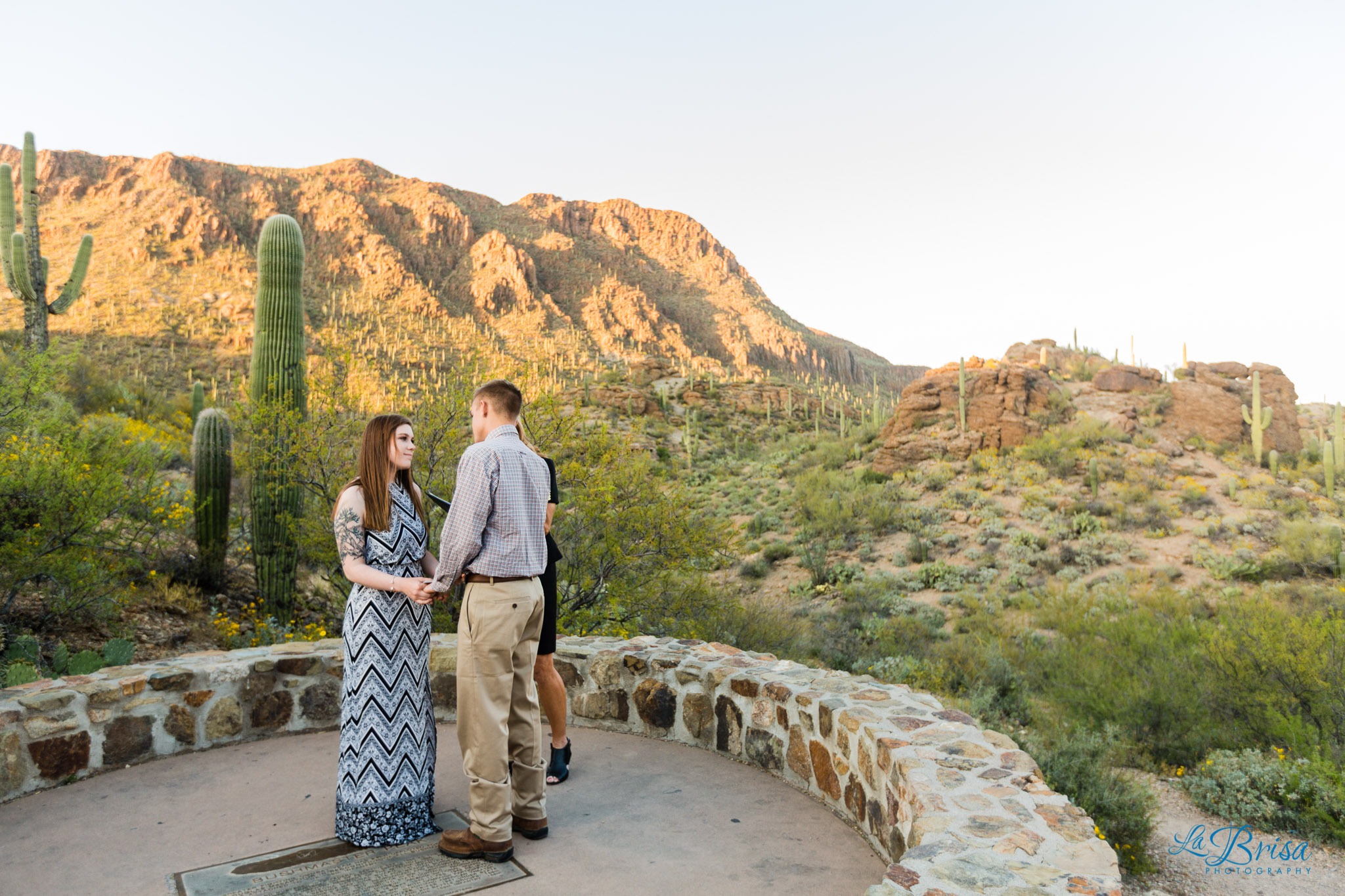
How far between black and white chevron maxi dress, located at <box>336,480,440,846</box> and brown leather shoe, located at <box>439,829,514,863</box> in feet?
0.98

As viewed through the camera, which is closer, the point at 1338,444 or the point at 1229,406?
the point at 1338,444

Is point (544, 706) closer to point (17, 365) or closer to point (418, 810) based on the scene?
point (418, 810)

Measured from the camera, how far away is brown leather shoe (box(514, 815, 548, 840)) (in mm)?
3678

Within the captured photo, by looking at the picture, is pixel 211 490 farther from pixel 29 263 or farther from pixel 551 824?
pixel 551 824

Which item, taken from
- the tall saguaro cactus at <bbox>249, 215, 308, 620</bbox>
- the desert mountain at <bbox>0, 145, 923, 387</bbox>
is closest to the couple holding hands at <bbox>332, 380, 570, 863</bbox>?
the tall saguaro cactus at <bbox>249, 215, 308, 620</bbox>

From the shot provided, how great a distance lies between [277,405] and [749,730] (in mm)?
6964

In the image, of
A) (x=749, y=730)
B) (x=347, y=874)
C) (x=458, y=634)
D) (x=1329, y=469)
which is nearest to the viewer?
(x=347, y=874)

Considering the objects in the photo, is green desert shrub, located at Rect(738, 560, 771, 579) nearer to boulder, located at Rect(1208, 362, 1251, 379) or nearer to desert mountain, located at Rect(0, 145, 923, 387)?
boulder, located at Rect(1208, 362, 1251, 379)

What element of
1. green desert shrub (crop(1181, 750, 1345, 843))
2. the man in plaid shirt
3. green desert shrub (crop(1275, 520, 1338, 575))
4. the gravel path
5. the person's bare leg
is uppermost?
the man in plaid shirt

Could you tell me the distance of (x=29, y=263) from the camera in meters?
12.1

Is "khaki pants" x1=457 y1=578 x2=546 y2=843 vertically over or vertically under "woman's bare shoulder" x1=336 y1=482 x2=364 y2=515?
under

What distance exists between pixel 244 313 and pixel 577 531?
134 ft

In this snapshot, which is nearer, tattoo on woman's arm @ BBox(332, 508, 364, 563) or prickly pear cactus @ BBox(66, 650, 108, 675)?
tattoo on woman's arm @ BBox(332, 508, 364, 563)

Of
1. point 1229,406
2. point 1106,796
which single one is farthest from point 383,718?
point 1229,406
